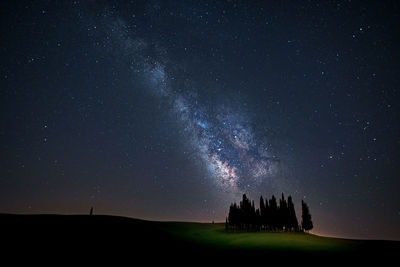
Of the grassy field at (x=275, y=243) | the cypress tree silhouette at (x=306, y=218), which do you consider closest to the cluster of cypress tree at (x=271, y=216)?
the cypress tree silhouette at (x=306, y=218)

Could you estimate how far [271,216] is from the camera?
62.7 metres

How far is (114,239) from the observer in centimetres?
2686

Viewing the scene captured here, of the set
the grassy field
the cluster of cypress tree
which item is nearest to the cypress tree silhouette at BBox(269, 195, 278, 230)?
the cluster of cypress tree

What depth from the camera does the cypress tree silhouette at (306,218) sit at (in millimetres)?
59841

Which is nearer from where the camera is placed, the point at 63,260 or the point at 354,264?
the point at 63,260

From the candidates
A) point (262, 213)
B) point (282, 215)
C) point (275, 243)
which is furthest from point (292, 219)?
point (275, 243)

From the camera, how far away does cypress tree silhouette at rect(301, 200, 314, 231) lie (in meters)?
59.8

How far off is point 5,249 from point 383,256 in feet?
132

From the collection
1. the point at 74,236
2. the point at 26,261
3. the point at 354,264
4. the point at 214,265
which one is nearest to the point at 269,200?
the point at 354,264

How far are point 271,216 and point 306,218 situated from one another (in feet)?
32.2

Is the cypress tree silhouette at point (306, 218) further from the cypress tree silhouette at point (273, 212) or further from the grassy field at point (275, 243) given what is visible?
the grassy field at point (275, 243)

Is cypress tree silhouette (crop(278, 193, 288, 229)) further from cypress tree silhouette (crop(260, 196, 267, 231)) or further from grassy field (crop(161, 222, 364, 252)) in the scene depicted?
grassy field (crop(161, 222, 364, 252))

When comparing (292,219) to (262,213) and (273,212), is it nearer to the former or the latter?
(273,212)

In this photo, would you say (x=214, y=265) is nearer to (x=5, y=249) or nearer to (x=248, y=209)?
(x=5, y=249)
